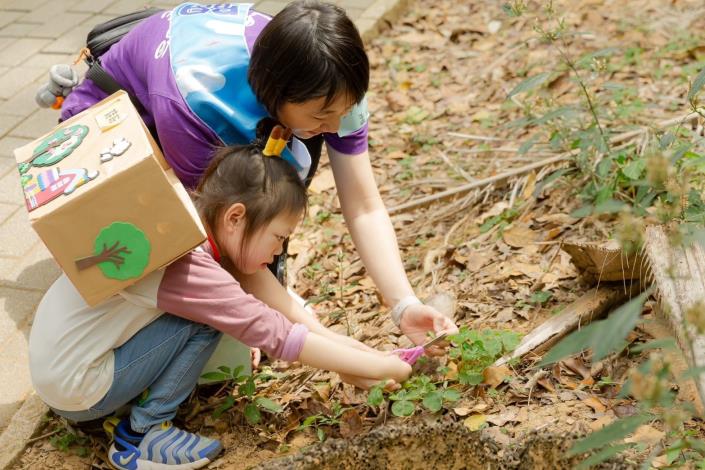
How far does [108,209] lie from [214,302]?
35 cm

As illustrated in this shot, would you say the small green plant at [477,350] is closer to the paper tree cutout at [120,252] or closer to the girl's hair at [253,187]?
the girl's hair at [253,187]

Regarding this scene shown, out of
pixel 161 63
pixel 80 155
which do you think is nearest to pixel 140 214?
pixel 80 155

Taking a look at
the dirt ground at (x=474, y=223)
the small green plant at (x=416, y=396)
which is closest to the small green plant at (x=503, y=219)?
the dirt ground at (x=474, y=223)

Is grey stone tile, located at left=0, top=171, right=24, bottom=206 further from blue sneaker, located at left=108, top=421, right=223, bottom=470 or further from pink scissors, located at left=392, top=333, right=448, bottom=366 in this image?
pink scissors, located at left=392, top=333, right=448, bottom=366

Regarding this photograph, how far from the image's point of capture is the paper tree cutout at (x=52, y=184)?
6.31 feet

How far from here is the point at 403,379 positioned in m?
2.31

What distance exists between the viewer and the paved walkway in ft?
9.21

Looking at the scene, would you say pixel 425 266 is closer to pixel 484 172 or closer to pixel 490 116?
pixel 484 172

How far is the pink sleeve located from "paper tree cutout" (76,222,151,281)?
4.5 inches

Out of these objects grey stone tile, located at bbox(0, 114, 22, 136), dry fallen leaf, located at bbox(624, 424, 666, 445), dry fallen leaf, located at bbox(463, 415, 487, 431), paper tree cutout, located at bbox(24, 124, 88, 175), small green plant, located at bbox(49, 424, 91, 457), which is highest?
paper tree cutout, located at bbox(24, 124, 88, 175)

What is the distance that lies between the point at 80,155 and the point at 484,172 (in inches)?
71.8

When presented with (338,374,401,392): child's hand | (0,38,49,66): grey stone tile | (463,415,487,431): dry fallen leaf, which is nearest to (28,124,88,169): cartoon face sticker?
(338,374,401,392): child's hand

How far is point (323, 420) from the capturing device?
234 centimetres

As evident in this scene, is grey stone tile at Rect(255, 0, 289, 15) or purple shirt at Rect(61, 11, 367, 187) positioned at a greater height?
purple shirt at Rect(61, 11, 367, 187)
